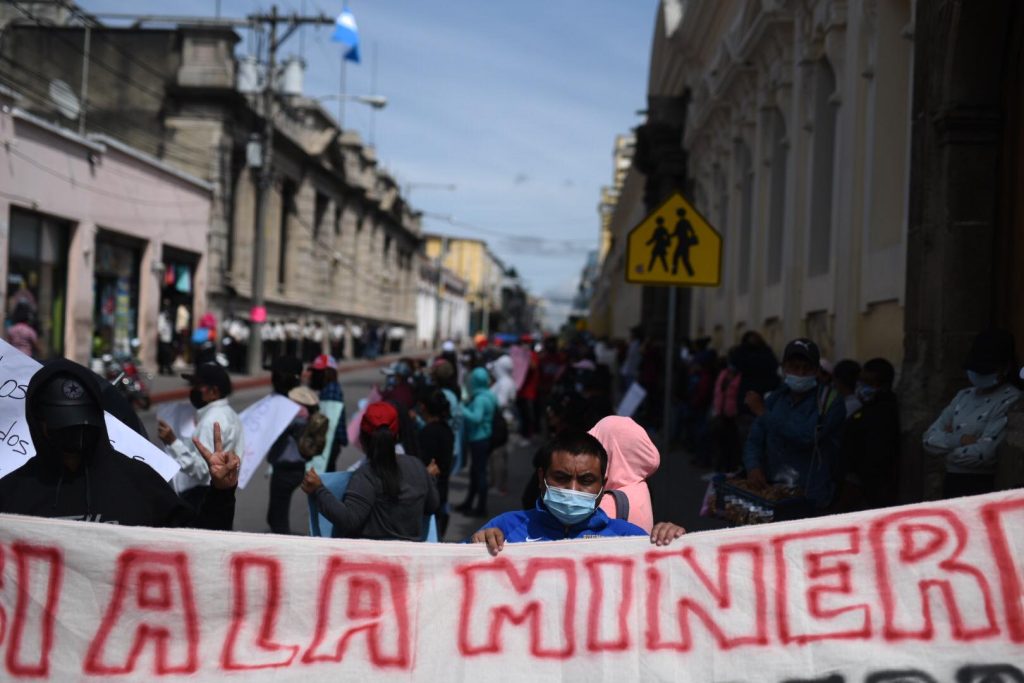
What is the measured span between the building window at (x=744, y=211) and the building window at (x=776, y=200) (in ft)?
8.13

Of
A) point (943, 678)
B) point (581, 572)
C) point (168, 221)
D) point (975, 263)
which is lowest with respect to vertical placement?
point (943, 678)

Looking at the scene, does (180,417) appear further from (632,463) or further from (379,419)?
(632,463)

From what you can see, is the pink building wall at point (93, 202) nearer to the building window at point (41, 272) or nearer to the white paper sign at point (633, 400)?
the building window at point (41, 272)

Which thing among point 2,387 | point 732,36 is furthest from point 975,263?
point 732,36

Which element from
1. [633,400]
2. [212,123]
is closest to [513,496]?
[633,400]

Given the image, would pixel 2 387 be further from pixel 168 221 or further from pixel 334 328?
pixel 334 328

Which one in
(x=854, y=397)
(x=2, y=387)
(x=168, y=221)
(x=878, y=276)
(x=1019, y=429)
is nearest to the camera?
(x=2, y=387)

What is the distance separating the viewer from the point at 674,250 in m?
8.63

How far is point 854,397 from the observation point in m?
8.15

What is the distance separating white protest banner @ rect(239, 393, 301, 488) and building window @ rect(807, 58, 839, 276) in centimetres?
897

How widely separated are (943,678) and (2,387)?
3827mm

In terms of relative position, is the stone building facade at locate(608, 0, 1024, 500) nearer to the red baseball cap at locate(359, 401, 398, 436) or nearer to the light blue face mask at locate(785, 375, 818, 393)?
the light blue face mask at locate(785, 375, 818, 393)

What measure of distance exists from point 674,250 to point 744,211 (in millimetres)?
13442

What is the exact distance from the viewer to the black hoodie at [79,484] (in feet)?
12.6
